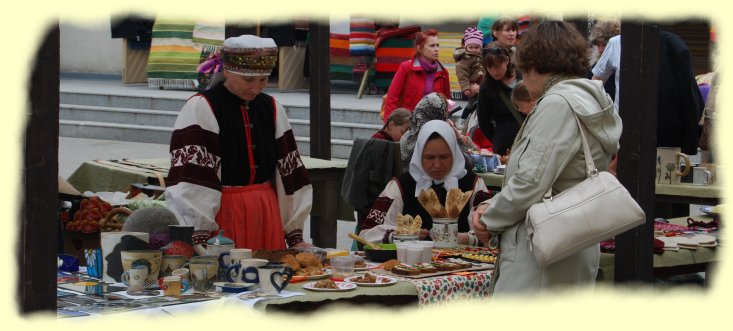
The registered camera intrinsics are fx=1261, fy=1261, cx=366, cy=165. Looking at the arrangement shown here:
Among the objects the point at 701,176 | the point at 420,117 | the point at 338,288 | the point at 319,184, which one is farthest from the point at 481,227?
the point at 319,184

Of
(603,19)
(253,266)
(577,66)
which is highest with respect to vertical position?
(603,19)

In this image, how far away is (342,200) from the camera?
767 centimetres

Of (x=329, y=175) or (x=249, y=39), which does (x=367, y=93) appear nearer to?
(x=329, y=175)

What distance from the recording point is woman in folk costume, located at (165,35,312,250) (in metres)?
4.92

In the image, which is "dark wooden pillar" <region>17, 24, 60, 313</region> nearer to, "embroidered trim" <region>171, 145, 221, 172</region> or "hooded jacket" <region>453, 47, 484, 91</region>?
"embroidered trim" <region>171, 145, 221, 172</region>

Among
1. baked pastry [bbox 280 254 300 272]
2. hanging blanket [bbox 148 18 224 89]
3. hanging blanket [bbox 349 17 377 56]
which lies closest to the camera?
baked pastry [bbox 280 254 300 272]

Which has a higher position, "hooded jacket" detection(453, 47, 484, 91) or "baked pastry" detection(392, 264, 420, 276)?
"hooded jacket" detection(453, 47, 484, 91)

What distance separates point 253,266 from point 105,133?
11.7 metres

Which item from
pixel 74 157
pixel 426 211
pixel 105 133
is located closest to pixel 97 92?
pixel 105 133

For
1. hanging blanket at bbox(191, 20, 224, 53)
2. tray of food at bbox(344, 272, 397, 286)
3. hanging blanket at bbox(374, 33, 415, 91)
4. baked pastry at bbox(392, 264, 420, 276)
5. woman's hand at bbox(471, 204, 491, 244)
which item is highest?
hanging blanket at bbox(191, 20, 224, 53)

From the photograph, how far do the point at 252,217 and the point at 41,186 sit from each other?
1.99 meters

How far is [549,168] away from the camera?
399cm

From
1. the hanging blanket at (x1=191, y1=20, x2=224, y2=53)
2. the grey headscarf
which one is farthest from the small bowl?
the hanging blanket at (x1=191, y1=20, x2=224, y2=53)

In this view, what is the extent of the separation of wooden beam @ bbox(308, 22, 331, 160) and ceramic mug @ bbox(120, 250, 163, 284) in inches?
145
